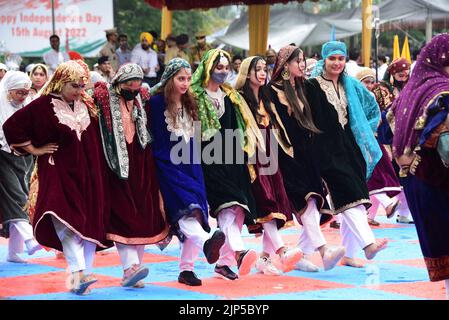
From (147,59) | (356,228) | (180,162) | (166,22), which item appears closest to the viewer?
(180,162)

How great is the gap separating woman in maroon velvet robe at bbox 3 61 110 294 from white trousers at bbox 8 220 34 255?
6.48 feet

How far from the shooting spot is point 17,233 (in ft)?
33.1

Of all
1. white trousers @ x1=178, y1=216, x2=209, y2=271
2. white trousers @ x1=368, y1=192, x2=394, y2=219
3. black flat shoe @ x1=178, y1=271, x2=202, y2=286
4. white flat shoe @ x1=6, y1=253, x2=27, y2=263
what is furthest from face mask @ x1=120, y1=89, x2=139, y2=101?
white trousers @ x1=368, y1=192, x2=394, y2=219

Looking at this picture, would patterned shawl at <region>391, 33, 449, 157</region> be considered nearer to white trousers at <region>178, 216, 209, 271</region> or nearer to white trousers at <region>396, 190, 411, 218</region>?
white trousers at <region>178, 216, 209, 271</region>

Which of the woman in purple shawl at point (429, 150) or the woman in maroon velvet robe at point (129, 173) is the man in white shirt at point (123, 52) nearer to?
the woman in maroon velvet robe at point (129, 173)

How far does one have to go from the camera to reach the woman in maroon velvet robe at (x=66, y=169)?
25.9 feet

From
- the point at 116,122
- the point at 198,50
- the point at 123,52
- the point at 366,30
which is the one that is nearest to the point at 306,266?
the point at 116,122

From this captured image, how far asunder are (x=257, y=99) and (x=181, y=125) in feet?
3.00

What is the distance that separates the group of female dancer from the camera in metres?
7.98

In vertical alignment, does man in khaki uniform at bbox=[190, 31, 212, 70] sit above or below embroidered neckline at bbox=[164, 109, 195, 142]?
below

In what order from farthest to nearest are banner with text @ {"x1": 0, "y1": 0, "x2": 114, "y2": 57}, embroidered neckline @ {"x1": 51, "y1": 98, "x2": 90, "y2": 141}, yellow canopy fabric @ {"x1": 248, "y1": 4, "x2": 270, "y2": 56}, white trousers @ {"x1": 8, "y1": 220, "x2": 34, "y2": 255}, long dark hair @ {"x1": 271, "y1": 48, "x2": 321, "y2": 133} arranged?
banner with text @ {"x1": 0, "y1": 0, "x2": 114, "y2": 57}
yellow canopy fabric @ {"x1": 248, "y1": 4, "x2": 270, "y2": 56}
white trousers @ {"x1": 8, "y1": 220, "x2": 34, "y2": 255}
long dark hair @ {"x1": 271, "y1": 48, "x2": 321, "y2": 133}
embroidered neckline @ {"x1": 51, "y1": 98, "x2": 90, "y2": 141}

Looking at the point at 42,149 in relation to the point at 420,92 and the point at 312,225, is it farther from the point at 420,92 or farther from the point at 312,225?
the point at 420,92
